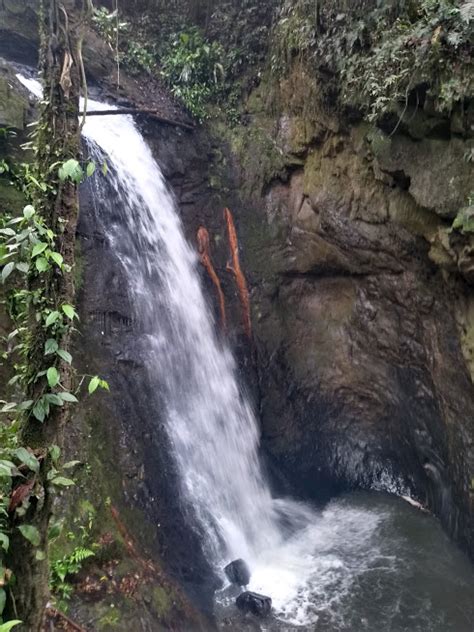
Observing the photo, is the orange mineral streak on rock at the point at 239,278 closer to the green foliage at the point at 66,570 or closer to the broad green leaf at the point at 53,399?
the green foliage at the point at 66,570

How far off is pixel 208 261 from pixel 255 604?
5.06 m

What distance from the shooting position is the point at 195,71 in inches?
370

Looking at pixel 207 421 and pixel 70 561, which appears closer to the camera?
pixel 70 561

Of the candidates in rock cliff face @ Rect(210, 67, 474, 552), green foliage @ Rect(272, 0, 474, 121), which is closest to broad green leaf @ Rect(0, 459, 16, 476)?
rock cliff face @ Rect(210, 67, 474, 552)

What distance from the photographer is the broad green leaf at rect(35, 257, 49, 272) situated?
2137 millimetres

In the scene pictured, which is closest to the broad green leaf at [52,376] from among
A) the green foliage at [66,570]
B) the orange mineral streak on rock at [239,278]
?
the green foliage at [66,570]

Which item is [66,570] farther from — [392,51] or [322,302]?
[392,51]

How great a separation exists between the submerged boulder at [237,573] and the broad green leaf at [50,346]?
469 centimetres

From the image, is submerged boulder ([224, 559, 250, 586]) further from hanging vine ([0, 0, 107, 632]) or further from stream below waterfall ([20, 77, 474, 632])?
hanging vine ([0, 0, 107, 632])

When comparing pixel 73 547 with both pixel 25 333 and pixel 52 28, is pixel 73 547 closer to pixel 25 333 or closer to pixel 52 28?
pixel 25 333

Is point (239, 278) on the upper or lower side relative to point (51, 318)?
upper

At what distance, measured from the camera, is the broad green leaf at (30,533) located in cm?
197

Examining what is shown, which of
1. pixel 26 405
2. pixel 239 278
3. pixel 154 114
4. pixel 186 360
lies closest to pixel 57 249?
pixel 26 405

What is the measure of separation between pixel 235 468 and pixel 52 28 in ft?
20.2
